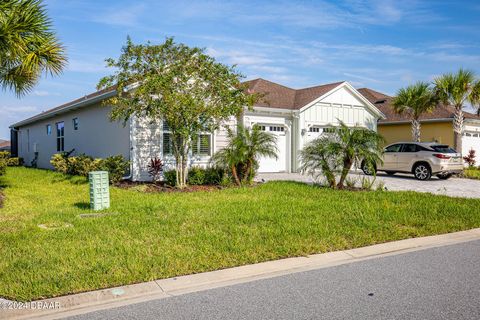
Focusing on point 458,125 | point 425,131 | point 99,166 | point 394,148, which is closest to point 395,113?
point 425,131

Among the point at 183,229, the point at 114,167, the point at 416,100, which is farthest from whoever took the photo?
the point at 416,100

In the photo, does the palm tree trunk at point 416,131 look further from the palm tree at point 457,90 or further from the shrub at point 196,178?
the shrub at point 196,178

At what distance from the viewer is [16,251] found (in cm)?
529

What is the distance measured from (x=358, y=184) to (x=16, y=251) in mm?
11163

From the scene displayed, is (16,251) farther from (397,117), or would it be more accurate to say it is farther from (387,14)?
(397,117)

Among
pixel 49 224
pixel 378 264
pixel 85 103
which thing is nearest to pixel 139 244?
pixel 49 224

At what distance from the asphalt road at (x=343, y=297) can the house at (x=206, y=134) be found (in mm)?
9708

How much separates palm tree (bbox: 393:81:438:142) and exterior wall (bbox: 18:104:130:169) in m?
15.4

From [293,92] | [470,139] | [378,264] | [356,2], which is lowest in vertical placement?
[378,264]

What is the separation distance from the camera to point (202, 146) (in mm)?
15359

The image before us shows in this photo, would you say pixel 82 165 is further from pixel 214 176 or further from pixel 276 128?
pixel 276 128

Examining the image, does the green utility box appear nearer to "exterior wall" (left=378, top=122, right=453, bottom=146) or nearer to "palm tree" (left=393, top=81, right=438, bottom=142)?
"palm tree" (left=393, top=81, right=438, bottom=142)

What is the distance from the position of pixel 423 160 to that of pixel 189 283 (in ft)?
46.4

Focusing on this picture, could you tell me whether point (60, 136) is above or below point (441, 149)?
above
